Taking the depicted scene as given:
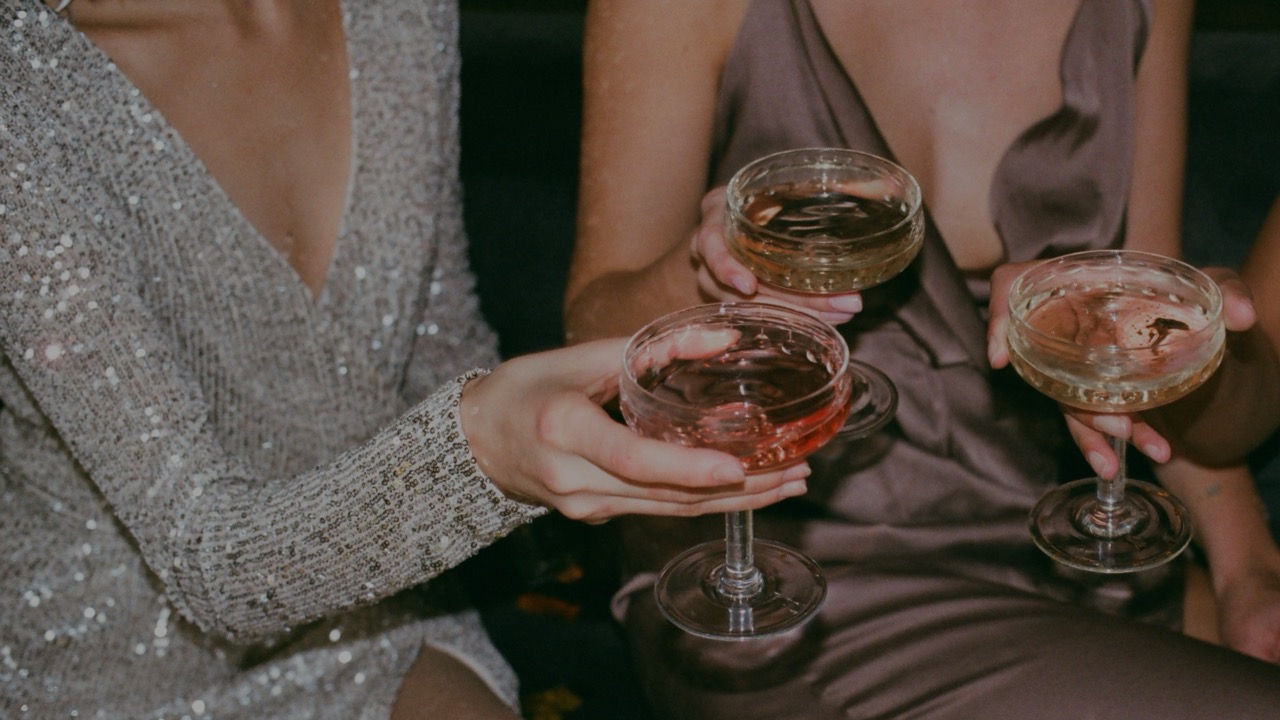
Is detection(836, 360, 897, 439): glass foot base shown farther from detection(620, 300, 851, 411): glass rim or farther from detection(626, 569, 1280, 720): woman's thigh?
detection(620, 300, 851, 411): glass rim

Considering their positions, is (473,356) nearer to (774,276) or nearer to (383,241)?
(383,241)

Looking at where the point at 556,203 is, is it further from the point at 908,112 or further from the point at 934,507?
the point at 934,507

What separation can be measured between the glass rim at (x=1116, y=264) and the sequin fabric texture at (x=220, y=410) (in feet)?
1.90

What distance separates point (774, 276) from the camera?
152 centimetres

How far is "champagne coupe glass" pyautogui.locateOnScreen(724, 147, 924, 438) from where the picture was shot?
1.49 m

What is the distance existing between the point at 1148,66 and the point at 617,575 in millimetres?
1095

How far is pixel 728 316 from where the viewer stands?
1460mm

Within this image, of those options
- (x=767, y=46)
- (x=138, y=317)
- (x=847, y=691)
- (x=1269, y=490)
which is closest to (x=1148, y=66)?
(x=767, y=46)

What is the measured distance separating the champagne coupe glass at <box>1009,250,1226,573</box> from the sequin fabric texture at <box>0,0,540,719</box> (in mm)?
594

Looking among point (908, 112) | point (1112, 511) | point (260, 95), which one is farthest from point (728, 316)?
point (260, 95)

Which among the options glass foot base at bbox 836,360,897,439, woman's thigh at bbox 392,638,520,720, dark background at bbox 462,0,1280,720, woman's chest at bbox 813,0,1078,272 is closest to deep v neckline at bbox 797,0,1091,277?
woman's chest at bbox 813,0,1078,272

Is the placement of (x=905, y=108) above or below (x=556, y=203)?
above

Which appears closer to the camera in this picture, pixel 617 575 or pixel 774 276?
pixel 774 276

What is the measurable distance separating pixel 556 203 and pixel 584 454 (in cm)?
117
